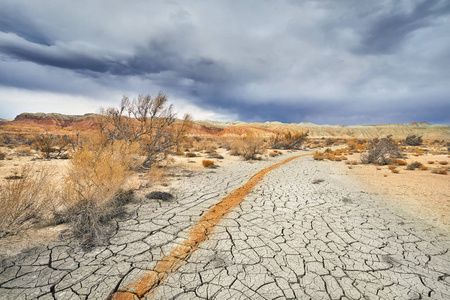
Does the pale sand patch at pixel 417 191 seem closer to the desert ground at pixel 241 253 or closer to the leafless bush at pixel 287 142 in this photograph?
the desert ground at pixel 241 253

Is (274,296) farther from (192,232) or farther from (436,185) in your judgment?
(436,185)

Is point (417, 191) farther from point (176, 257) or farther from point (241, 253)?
point (176, 257)

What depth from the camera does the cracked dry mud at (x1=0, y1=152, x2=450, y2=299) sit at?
2207 mm

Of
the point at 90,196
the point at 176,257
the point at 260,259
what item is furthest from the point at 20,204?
the point at 260,259

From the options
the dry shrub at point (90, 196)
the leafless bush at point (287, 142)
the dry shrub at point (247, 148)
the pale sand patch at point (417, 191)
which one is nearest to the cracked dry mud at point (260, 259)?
the dry shrub at point (90, 196)

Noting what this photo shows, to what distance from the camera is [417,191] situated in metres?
6.51

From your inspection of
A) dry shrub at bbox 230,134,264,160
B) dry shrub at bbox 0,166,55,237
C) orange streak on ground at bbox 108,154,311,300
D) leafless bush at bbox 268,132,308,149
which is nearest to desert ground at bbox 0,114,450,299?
orange streak on ground at bbox 108,154,311,300

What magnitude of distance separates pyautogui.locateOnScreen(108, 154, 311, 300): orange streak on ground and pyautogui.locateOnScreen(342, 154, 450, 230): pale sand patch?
15.9ft

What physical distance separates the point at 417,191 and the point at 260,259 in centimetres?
727

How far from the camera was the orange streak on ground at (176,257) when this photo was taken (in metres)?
2.16

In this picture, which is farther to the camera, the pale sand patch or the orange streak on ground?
the pale sand patch

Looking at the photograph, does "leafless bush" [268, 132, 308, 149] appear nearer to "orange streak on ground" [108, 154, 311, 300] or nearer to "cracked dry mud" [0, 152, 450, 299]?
"cracked dry mud" [0, 152, 450, 299]

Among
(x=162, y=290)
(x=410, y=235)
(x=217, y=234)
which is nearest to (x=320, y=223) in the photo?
(x=410, y=235)

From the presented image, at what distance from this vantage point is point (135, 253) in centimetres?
284
